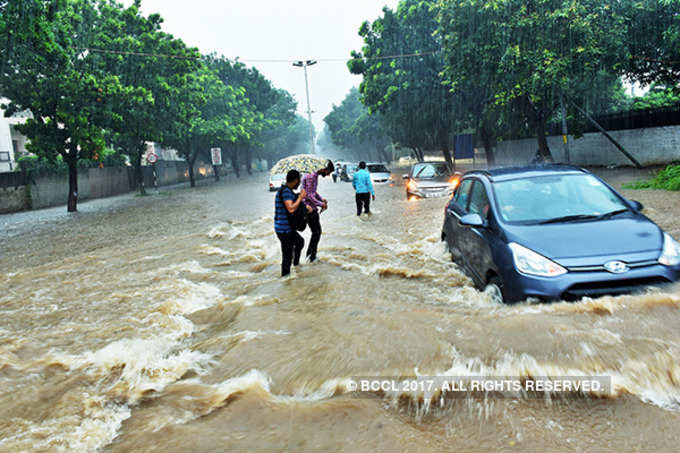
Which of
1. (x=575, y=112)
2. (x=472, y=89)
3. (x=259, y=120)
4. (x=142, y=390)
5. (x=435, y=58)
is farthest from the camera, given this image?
(x=259, y=120)

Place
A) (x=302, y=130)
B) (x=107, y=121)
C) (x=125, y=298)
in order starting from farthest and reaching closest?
(x=302, y=130), (x=107, y=121), (x=125, y=298)

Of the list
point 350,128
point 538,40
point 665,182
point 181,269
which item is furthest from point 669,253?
point 350,128

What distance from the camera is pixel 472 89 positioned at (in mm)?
25828

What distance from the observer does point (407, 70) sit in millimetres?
28297

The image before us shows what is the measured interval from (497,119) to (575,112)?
12.5ft

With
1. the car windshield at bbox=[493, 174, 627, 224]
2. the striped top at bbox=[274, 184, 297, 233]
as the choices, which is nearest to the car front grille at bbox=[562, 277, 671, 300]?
the car windshield at bbox=[493, 174, 627, 224]

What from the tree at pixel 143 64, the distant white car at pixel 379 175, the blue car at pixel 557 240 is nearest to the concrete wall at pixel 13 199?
the tree at pixel 143 64

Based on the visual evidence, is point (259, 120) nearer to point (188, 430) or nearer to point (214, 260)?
point (214, 260)

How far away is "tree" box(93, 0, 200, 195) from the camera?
24.0 metres

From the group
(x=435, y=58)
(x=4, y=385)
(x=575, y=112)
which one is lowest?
(x=4, y=385)

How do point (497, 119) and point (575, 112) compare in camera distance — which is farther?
point (497, 119)

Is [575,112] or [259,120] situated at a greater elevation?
[259,120]

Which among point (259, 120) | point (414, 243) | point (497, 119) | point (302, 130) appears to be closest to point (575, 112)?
point (497, 119)

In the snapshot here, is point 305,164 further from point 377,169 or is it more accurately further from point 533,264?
point 377,169
